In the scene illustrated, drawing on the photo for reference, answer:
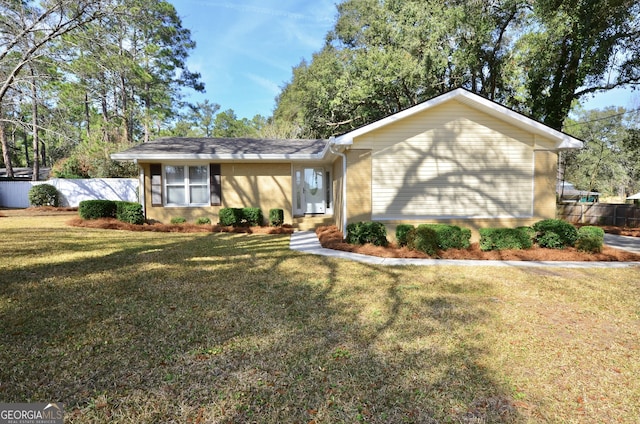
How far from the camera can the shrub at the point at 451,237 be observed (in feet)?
27.5

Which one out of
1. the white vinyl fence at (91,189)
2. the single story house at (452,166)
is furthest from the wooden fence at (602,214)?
the white vinyl fence at (91,189)

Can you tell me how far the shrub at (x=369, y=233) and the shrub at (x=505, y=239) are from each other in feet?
8.53

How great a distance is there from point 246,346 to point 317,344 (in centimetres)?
75

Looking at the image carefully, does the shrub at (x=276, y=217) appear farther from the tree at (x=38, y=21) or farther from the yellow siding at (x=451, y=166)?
the tree at (x=38, y=21)

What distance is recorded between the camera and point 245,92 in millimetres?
31172

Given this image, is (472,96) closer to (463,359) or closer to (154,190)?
(463,359)

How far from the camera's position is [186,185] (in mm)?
12602

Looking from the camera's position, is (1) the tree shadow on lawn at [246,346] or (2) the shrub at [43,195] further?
(2) the shrub at [43,195]

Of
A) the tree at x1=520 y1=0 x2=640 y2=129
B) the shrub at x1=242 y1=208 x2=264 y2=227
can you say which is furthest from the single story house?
the tree at x1=520 y1=0 x2=640 y2=129

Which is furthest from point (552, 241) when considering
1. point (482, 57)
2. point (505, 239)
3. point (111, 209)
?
point (111, 209)

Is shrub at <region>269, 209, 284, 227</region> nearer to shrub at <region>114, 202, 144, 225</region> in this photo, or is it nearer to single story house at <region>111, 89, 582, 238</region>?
single story house at <region>111, 89, 582, 238</region>

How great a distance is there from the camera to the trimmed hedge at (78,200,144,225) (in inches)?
468

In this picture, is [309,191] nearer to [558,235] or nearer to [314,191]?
[314,191]

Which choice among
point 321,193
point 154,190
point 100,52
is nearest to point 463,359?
point 321,193
